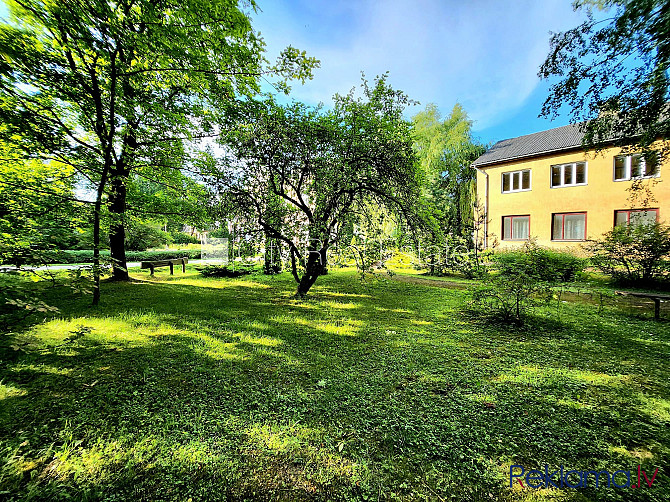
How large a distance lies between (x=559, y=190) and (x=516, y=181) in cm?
247

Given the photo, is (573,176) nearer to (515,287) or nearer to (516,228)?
(516,228)

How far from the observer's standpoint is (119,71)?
5254mm

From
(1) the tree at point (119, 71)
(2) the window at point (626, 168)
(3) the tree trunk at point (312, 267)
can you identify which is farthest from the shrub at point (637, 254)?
(1) the tree at point (119, 71)

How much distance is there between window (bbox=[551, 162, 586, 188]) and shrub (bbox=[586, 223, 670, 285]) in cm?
773

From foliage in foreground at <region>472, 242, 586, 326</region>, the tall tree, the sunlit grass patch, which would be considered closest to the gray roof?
the tall tree

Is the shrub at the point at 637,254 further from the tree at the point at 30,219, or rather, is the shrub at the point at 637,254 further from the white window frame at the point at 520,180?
the tree at the point at 30,219

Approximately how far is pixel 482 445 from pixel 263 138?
21.5 feet

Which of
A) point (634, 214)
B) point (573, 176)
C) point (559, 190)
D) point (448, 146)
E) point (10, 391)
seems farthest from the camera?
point (448, 146)

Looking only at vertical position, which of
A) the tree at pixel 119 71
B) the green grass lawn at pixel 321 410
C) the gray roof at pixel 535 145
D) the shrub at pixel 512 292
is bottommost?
the green grass lawn at pixel 321 410

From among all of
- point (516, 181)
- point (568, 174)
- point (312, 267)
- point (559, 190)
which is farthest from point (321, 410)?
point (516, 181)

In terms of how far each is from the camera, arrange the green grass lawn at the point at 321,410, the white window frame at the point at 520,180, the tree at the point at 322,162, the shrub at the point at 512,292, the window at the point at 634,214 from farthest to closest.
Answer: the white window frame at the point at 520,180 → the window at the point at 634,214 → the tree at the point at 322,162 → the shrub at the point at 512,292 → the green grass lawn at the point at 321,410

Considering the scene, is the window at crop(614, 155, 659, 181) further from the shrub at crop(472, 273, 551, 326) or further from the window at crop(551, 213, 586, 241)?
the shrub at crop(472, 273, 551, 326)

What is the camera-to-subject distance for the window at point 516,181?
17.1 meters

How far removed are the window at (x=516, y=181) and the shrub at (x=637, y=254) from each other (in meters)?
8.92
